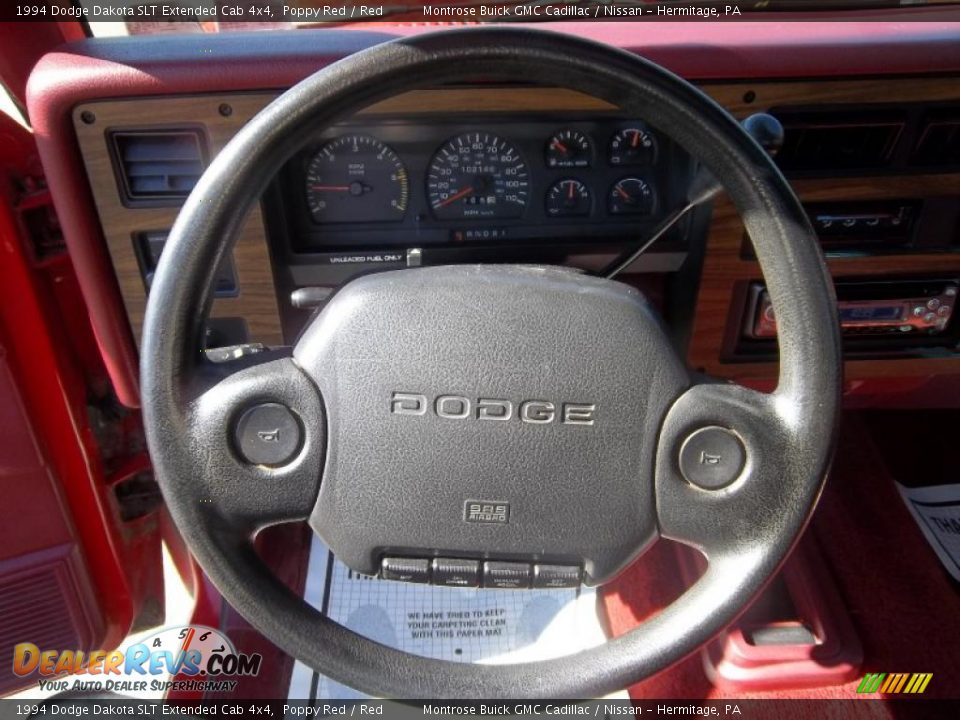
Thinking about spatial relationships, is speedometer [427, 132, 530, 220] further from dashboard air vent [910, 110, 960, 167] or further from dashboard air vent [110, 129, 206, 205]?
dashboard air vent [910, 110, 960, 167]

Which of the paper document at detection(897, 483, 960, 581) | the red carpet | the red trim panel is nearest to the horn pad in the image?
the red trim panel

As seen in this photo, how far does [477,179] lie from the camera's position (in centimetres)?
111

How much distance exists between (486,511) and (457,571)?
7cm

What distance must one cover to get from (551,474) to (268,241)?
597mm

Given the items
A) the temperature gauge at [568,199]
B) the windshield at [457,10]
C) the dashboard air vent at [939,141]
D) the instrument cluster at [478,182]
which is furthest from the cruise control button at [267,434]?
the dashboard air vent at [939,141]

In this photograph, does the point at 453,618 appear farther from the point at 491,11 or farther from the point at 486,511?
the point at 491,11

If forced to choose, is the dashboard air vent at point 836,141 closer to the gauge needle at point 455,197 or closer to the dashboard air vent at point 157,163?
the gauge needle at point 455,197

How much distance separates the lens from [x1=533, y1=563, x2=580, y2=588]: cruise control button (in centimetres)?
77

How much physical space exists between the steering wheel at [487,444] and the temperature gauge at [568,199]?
1.34 feet

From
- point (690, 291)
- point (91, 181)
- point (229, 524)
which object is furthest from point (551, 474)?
point (91, 181)

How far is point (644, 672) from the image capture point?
72 centimetres

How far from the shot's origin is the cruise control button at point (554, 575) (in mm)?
774

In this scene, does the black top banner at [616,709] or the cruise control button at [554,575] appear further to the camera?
the black top banner at [616,709]

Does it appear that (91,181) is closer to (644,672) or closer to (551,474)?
(551,474)
